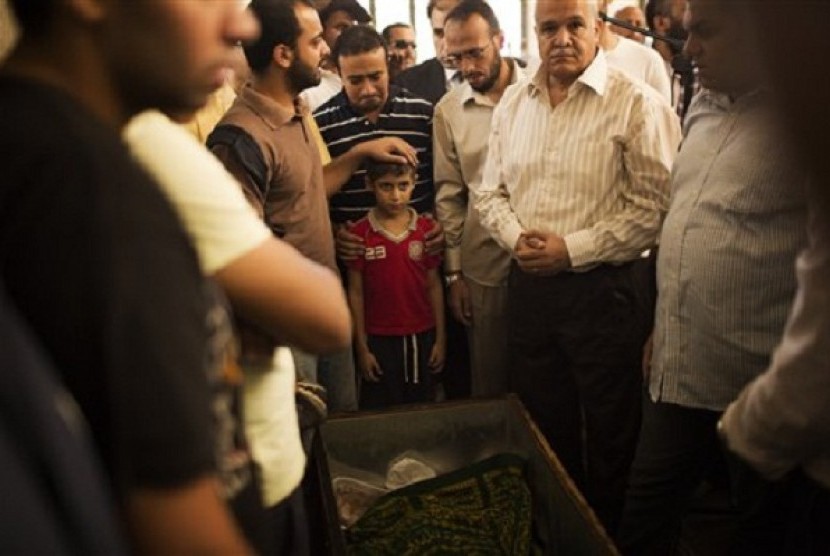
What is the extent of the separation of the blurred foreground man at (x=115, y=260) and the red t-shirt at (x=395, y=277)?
1293 mm

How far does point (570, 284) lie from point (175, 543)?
115cm

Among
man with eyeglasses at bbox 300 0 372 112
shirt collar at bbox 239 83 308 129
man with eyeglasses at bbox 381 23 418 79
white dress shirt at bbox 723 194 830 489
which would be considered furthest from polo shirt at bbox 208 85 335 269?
man with eyeglasses at bbox 381 23 418 79

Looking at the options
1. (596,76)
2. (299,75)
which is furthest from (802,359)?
(299,75)

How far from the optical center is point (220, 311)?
447mm

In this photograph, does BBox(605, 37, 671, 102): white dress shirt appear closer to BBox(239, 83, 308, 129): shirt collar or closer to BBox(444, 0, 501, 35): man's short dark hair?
BBox(444, 0, 501, 35): man's short dark hair

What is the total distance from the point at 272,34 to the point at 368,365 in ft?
2.48

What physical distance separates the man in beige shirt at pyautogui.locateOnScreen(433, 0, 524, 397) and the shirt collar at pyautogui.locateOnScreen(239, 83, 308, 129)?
48cm

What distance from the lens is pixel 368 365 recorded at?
5.86 feet

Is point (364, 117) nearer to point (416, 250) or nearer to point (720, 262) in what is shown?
point (416, 250)

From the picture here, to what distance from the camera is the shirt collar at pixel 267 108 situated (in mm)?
1417

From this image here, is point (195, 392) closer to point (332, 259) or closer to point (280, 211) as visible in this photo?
point (280, 211)

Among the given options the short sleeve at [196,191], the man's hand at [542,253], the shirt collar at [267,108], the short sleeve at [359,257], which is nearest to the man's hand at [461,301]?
the short sleeve at [359,257]

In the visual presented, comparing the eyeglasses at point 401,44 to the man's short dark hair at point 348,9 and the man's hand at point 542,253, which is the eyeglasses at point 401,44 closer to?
the man's short dark hair at point 348,9

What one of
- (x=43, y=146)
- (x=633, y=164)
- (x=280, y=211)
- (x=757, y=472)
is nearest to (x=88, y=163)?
(x=43, y=146)
